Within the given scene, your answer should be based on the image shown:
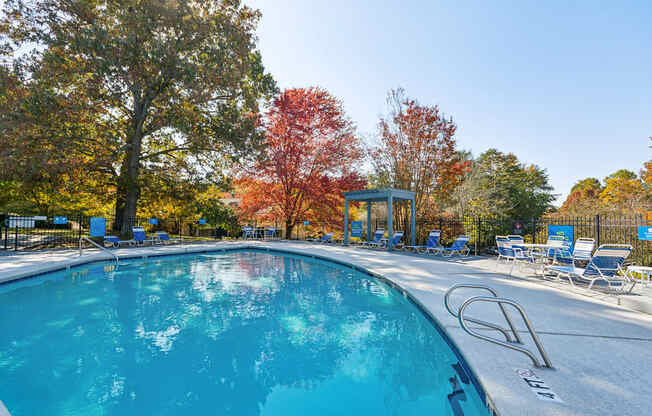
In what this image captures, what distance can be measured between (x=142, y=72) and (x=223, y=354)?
12825mm

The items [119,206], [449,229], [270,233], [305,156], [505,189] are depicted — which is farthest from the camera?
[505,189]

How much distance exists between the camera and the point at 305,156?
1662cm

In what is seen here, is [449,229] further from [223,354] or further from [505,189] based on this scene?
[223,354]

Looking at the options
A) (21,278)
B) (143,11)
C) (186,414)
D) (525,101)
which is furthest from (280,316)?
(525,101)

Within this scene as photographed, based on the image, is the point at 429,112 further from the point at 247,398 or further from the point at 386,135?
the point at 247,398

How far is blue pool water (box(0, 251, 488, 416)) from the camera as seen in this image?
265cm

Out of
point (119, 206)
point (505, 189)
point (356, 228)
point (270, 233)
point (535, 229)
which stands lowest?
point (270, 233)

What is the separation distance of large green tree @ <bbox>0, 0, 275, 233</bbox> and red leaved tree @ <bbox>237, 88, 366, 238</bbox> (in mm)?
1621

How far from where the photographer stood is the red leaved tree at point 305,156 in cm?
1645

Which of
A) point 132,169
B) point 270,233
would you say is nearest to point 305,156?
point 270,233

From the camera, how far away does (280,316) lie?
4934 millimetres

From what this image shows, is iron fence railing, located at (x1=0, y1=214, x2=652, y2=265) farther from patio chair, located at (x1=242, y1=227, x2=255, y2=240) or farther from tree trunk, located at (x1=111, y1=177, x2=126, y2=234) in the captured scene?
patio chair, located at (x1=242, y1=227, x2=255, y2=240)

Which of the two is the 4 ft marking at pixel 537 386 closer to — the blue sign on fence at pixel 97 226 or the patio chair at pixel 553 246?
the patio chair at pixel 553 246

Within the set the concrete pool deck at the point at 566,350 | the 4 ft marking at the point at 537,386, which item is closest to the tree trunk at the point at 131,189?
the concrete pool deck at the point at 566,350
